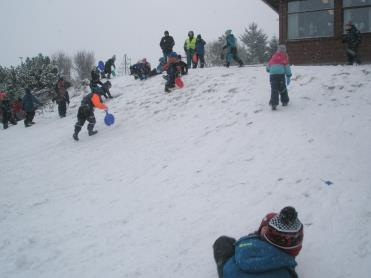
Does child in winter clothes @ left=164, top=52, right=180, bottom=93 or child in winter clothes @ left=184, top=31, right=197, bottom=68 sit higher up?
child in winter clothes @ left=184, top=31, right=197, bottom=68

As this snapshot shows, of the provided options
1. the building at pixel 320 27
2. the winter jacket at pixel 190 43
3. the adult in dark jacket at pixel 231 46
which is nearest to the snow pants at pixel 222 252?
the adult in dark jacket at pixel 231 46

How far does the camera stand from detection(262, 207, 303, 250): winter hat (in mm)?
3035

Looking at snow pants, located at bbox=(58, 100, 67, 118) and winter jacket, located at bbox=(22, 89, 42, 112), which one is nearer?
winter jacket, located at bbox=(22, 89, 42, 112)

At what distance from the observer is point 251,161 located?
20.7 ft

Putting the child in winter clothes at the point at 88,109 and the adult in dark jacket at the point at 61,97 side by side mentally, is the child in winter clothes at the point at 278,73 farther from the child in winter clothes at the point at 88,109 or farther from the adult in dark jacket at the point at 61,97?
the adult in dark jacket at the point at 61,97

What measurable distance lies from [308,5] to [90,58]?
54.5 m

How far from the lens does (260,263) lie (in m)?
2.90

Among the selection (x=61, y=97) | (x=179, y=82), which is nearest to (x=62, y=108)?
(x=61, y=97)

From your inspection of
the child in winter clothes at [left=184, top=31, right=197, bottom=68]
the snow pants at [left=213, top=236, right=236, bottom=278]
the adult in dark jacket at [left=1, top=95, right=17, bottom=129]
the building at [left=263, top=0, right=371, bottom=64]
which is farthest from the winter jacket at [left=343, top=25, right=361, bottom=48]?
the adult in dark jacket at [left=1, top=95, right=17, bottom=129]

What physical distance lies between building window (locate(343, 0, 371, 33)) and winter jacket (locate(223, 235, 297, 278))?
1313cm

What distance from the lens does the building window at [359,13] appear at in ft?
42.9

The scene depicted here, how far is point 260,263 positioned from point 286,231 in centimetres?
39

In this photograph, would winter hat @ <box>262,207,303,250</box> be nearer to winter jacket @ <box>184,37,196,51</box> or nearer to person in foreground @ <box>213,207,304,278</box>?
person in foreground @ <box>213,207,304,278</box>

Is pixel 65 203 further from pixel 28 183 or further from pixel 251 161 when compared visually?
pixel 251 161
